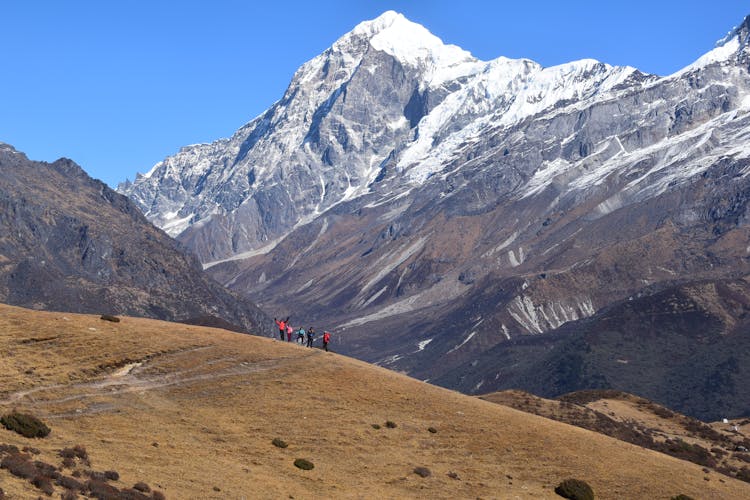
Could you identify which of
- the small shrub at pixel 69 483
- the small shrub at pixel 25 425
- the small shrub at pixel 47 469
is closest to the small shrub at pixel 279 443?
the small shrub at pixel 25 425

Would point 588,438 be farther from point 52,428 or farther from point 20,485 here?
point 20,485

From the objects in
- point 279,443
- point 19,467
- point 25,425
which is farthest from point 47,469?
point 279,443

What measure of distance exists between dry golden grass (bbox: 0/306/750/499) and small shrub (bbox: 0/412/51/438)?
859mm

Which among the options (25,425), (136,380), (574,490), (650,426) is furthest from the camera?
(650,426)

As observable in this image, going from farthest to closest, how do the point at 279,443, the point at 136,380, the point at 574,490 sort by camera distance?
1. the point at 136,380
2. the point at 279,443
3. the point at 574,490

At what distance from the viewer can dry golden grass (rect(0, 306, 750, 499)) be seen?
74.6 m

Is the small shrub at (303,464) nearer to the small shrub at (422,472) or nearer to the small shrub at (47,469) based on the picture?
the small shrub at (422,472)

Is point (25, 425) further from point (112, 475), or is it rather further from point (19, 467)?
point (19, 467)

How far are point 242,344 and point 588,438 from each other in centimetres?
3605

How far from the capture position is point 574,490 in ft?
266

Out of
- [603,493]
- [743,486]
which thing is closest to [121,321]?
[603,493]

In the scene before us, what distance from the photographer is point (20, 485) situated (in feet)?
194

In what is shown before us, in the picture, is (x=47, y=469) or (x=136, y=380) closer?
(x=47, y=469)

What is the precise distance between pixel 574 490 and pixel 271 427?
23.5m
